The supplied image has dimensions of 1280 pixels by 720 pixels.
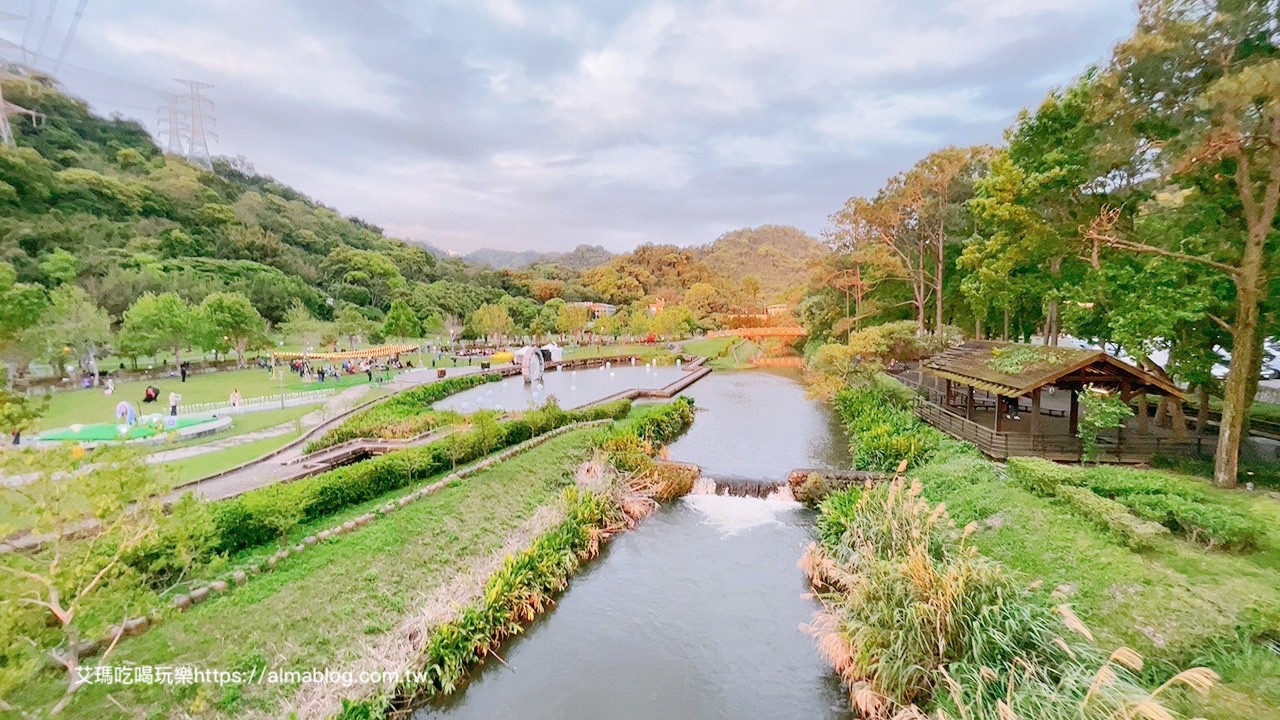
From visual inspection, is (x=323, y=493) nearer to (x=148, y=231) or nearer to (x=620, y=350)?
(x=620, y=350)

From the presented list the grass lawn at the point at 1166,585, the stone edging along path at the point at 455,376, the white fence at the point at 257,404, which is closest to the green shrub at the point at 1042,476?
the grass lawn at the point at 1166,585

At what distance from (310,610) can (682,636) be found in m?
5.87

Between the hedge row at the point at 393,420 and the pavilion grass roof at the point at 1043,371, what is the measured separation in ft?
56.9

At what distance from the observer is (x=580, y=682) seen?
8406 mm

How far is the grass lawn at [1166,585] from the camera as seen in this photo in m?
6.07

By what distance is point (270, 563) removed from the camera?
931 cm

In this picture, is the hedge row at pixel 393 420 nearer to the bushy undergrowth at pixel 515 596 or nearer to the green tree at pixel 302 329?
the bushy undergrowth at pixel 515 596

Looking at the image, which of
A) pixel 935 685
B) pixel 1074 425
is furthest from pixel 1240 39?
pixel 935 685

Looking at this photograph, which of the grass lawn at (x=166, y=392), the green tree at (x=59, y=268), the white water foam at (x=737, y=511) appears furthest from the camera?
the green tree at (x=59, y=268)

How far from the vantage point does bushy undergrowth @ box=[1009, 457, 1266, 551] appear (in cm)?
837

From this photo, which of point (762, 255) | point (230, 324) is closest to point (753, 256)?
point (762, 255)

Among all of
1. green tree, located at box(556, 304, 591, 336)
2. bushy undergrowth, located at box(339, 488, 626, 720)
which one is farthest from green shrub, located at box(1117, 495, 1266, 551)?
green tree, located at box(556, 304, 591, 336)

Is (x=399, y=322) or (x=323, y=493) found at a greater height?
(x=399, y=322)

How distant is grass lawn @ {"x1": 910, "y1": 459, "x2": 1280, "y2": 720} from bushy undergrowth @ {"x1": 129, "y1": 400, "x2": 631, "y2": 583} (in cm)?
1151
